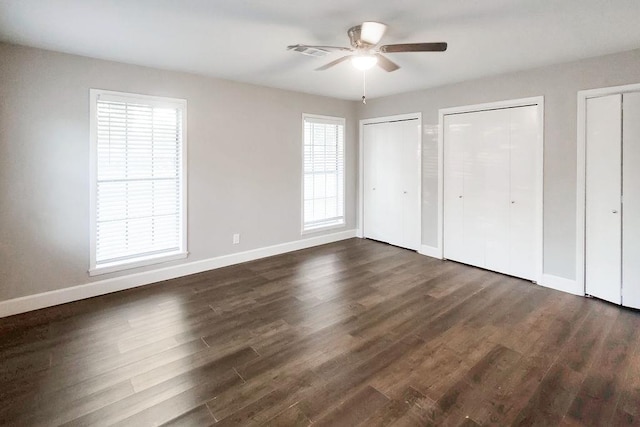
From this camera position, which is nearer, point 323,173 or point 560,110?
point 560,110

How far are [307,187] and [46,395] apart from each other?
4157 millimetres

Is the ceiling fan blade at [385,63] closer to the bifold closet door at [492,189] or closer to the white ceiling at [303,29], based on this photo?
the white ceiling at [303,29]

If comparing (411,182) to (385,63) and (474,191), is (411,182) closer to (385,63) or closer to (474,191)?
(474,191)

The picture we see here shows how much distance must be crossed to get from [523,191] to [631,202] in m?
0.99

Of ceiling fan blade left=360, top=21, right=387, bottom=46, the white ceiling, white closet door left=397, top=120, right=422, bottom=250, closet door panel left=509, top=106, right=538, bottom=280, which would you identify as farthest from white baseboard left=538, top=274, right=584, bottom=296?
ceiling fan blade left=360, top=21, right=387, bottom=46

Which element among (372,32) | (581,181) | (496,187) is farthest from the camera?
(496,187)

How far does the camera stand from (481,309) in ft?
10.8

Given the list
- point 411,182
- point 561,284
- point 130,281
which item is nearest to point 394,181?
point 411,182

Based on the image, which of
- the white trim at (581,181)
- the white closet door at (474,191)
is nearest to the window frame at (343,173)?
the white closet door at (474,191)

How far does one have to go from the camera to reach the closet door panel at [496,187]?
4207mm

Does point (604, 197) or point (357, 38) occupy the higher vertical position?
point (357, 38)

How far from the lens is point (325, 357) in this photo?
246cm

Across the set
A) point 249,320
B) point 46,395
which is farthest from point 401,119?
point 46,395

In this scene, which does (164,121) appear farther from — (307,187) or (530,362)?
(530,362)
